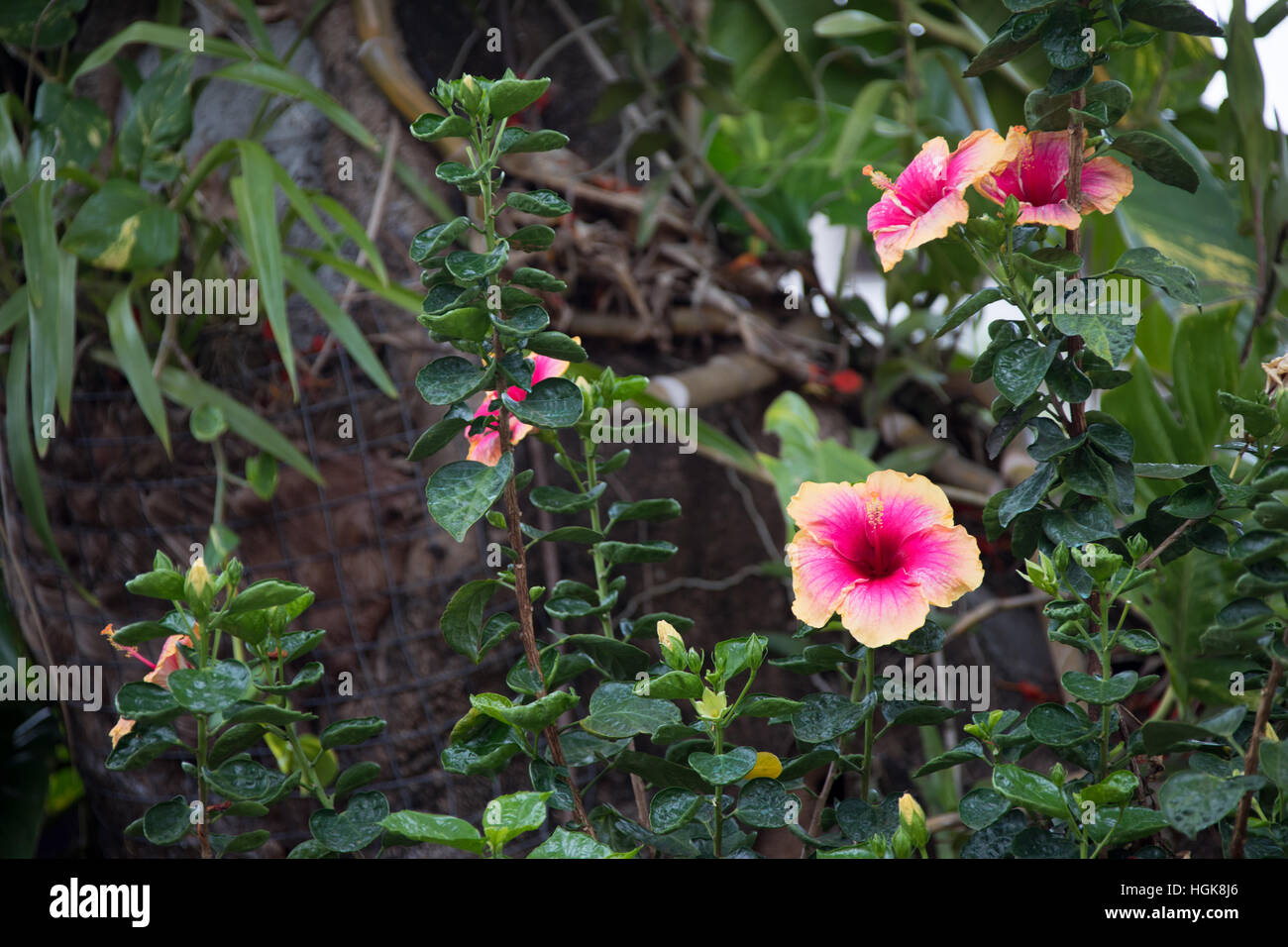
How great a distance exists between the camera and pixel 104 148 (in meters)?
1.32

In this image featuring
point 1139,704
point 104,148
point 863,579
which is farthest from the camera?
point 104,148

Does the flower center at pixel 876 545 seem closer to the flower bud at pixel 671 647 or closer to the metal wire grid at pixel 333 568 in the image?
the flower bud at pixel 671 647

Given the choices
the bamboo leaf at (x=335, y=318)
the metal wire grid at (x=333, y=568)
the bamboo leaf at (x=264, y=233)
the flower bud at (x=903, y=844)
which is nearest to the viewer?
the flower bud at (x=903, y=844)

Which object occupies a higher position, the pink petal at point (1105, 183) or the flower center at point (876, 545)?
the pink petal at point (1105, 183)

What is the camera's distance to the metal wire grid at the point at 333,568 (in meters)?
1.24

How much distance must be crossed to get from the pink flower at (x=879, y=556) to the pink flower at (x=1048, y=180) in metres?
0.18

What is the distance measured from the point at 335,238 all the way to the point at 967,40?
95cm

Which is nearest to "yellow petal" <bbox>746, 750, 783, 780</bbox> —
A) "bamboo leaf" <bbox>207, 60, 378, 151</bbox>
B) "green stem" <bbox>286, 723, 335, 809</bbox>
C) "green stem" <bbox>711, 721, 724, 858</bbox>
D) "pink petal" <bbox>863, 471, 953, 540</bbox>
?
"green stem" <bbox>711, 721, 724, 858</bbox>

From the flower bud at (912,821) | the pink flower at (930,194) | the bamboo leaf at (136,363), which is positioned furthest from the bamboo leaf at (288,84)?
the flower bud at (912,821)

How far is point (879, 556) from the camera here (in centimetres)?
59

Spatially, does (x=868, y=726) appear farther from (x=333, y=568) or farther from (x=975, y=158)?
(x=333, y=568)

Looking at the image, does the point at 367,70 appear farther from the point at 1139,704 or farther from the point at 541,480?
the point at 1139,704

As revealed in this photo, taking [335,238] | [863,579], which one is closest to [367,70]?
[335,238]

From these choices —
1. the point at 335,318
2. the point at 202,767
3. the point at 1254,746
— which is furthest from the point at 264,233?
the point at 1254,746
